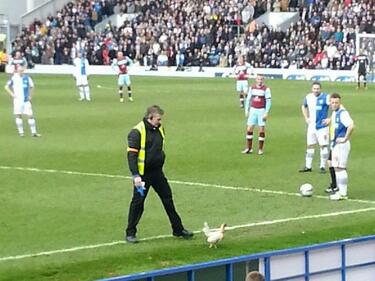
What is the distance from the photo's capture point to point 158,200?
1994cm

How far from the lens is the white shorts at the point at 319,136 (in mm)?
23641

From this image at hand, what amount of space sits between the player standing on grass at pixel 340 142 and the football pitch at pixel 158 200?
363 mm

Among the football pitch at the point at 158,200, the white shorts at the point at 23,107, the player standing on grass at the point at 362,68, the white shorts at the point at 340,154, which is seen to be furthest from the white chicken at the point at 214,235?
the player standing on grass at the point at 362,68

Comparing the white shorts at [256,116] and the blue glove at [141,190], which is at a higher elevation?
the blue glove at [141,190]

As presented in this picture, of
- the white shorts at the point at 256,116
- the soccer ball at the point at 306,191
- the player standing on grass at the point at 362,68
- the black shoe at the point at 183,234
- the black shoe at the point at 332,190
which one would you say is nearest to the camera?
the black shoe at the point at 183,234

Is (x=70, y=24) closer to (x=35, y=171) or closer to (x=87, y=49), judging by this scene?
(x=87, y=49)

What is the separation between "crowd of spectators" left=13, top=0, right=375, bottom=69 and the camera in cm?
6191

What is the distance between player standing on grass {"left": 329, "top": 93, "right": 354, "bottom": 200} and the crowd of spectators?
39.3m

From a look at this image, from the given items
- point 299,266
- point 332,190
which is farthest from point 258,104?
point 299,266

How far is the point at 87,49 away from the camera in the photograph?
230ft

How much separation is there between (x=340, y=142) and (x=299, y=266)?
27.1 ft

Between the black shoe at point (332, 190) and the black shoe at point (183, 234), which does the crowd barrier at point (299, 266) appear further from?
the black shoe at point (332, 190)

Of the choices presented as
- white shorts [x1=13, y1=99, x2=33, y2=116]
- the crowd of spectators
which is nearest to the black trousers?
white shorts [x1=13, y1=99, x2=33, y2=116]

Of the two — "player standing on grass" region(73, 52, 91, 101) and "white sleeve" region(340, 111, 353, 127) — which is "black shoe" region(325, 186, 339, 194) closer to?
"white sleeve" region(340, 111, 353, 127)
